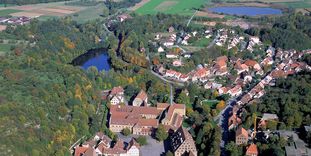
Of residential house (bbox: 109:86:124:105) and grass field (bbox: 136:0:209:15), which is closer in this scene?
residential house (bbox: 109:86:124:105)

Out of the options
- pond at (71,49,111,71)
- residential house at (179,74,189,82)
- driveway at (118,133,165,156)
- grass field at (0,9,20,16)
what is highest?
grass field at (0,9,20,16)

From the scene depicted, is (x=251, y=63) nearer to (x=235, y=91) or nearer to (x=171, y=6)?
(x=235, y=91)

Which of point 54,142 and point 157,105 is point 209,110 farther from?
point 54,142

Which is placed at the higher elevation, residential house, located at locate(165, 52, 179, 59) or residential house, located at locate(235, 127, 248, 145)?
residential house, located at locate(165, 52, 179, 59)

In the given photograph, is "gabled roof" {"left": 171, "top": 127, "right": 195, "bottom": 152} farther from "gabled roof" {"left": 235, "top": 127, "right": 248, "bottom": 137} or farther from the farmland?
the farmland

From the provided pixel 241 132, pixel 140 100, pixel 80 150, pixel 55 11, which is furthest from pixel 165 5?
pixel 80 150

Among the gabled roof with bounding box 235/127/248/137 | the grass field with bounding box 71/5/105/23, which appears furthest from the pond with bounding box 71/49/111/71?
the gabled roof with bounding box 235/127/248/137

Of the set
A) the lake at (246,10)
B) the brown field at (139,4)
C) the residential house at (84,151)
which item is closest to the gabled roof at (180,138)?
the residential house at (84,151)

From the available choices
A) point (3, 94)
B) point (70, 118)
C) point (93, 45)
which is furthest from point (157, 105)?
point (93, 45)
